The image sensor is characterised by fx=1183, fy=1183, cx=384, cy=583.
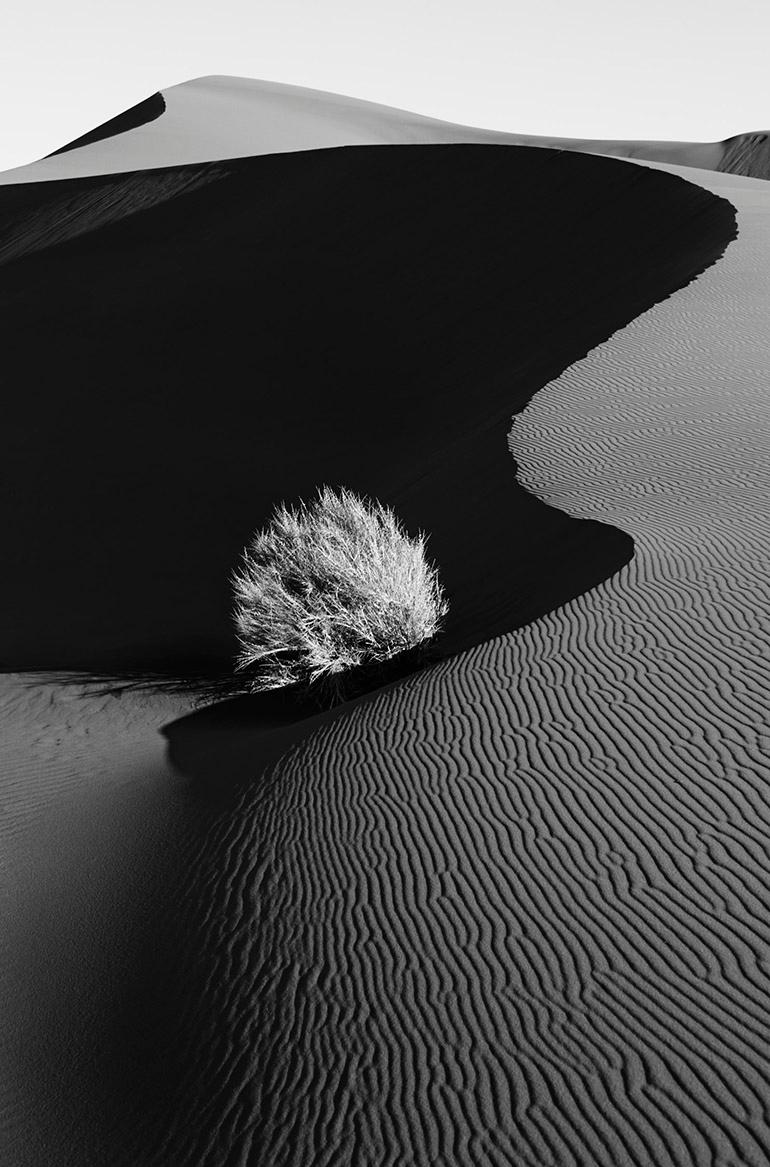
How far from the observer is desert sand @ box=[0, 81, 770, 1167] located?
196 inches

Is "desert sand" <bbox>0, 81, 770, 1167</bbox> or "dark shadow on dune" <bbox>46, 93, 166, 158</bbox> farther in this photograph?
"dark shadow on dune" <bbox>46, 93, 166, 158</bbox>

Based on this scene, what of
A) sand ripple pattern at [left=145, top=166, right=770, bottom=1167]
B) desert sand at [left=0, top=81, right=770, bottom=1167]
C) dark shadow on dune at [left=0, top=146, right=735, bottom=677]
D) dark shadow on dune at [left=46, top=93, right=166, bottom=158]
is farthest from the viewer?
dark shadow on dune at [left=46, top=93, right=166, bottom=158]

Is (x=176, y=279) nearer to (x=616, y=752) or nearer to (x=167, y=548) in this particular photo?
(x=167, y=548)

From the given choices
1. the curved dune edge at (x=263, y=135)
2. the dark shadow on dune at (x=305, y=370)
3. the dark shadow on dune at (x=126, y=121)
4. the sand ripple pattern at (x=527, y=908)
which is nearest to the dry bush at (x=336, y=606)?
the dark shadow on dune at (x=305, y=370)

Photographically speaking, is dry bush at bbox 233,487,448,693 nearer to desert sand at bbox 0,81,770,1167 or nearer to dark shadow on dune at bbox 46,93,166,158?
desert sand at bbox 0,81,770,1167

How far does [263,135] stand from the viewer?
166 feet

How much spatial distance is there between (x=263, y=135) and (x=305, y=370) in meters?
31.6

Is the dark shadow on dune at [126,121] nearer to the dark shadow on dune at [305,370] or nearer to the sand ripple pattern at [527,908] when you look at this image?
the dark shadow on dune at [305,370]

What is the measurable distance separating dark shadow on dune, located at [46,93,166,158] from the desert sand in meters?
42.1

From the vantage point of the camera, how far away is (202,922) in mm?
6719

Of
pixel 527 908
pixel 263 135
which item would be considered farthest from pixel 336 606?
pixel 263 135

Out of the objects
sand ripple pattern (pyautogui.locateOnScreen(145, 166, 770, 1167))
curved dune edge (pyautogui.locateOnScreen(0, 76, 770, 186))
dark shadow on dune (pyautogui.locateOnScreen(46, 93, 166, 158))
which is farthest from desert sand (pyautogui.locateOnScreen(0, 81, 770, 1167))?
dark shadow on dune (pyautogui.locateOnScreen(46, 93, 166, 158))

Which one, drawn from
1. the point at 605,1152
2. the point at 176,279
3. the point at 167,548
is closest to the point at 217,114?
the point at 176,279

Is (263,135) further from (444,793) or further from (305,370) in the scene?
(444,793)
